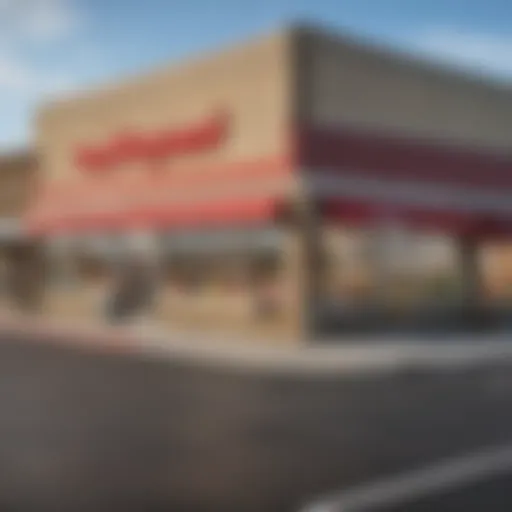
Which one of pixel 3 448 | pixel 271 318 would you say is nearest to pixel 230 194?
pixel 271 318

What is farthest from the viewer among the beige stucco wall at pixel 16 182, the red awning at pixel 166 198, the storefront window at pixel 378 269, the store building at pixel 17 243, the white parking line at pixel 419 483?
the beige stucco wall at pixel 16 182

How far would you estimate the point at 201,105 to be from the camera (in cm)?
2027

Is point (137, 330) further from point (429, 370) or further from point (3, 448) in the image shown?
point (3, 448)

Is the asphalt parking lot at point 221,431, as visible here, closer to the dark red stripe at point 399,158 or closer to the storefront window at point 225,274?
the storefront window at point 225,274

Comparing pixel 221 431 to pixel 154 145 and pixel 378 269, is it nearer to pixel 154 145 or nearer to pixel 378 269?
pixel 378 269

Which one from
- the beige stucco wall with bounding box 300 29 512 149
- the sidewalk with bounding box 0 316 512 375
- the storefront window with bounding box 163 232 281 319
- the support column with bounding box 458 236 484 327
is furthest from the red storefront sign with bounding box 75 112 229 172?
the support column with bounding box 458 236 484 327

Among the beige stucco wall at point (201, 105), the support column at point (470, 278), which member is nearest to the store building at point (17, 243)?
the beige stucco wall at point (201, 105)

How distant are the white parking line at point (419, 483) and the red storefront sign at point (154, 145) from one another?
508 inches

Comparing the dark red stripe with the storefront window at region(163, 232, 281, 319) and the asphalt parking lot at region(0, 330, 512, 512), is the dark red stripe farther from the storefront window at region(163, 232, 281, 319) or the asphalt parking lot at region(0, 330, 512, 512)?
the asphalt parking lot at region(0, 330, 512, 512)

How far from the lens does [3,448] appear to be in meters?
7.93

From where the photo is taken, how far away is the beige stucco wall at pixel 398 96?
59.3 feet

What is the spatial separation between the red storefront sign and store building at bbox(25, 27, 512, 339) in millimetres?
44

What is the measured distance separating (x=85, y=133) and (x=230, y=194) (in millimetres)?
7095

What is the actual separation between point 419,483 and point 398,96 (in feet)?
45.7
